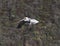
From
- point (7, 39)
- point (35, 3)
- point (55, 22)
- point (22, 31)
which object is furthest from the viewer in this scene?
point (35, 3)

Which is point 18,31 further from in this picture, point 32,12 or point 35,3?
point 35,3

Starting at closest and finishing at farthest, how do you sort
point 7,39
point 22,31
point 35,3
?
point 7,39 < point 22,31 < point 35,3

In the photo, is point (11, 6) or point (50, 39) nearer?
point (50, 39)

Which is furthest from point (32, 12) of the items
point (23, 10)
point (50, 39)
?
point (50, 39)

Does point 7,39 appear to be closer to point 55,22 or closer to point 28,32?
point 28,32

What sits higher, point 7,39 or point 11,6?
point 11,6

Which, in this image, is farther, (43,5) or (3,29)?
(43,5)
